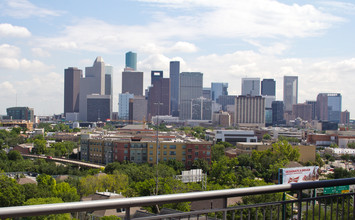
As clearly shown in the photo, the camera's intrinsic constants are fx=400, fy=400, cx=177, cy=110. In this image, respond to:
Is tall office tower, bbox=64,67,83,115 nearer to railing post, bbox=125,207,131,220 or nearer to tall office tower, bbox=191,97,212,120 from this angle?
tall office tower, bbox=191,97,212,120

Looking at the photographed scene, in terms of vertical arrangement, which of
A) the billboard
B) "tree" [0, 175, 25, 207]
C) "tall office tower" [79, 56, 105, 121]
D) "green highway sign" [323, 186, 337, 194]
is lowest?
"tree" [0, 175, 25, 207]

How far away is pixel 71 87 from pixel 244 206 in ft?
652

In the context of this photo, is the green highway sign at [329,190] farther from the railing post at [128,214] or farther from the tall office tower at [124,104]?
the tall office tower at [124,104]

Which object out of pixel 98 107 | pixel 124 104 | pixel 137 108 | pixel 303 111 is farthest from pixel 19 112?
pixel 303 111

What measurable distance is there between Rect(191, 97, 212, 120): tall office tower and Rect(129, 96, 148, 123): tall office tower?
26.5 meters

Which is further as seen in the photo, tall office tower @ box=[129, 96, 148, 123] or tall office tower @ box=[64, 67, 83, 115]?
tall office tower @ box=[64, 67, 83, 115]

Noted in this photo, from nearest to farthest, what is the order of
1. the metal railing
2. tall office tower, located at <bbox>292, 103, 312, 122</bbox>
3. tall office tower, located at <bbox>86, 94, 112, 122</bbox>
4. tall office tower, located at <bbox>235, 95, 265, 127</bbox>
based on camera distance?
the metal railing → tall office tower, located at <bbox>235, 95, 265, 127</bbox> → tall office tower, located at <bbox>86, 94, 112, 122</bbox> → tall office tower, located at <bbox>292, 103, 312, 122</bbox>

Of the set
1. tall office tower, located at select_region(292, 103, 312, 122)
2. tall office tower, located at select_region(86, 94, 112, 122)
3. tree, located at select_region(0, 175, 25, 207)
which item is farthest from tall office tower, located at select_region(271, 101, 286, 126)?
tree, located at select_region(0, 175, 25, 207)

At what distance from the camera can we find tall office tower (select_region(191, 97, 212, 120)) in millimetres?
189250

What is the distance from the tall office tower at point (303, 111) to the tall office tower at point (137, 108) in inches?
2948

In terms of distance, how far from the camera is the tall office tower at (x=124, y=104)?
621 feet

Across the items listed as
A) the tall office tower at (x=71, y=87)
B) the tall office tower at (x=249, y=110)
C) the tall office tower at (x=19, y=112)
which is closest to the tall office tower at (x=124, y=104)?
the tall office tower at (x=71, y=87)

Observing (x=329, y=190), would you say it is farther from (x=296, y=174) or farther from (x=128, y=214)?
(x=296, y=174)

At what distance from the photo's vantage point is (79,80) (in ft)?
640
